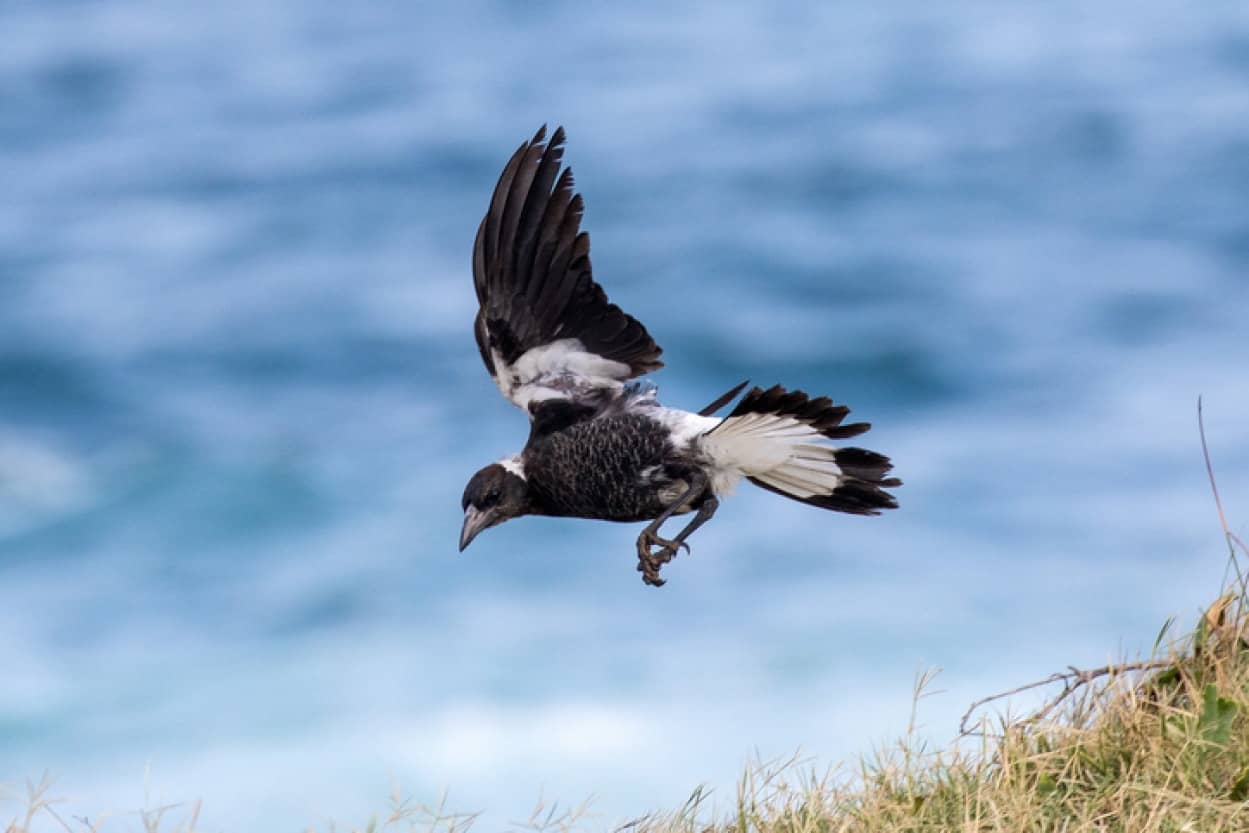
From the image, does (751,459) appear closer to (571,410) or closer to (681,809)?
(571,410)

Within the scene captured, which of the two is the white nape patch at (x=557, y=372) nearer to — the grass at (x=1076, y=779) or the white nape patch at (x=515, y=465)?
the white nape patch at (x=515, y=465)

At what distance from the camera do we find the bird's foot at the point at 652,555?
17.1ft

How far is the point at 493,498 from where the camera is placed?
18.8ft

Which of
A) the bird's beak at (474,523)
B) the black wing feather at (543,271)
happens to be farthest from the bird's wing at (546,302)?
the bird's beak at (474,523)

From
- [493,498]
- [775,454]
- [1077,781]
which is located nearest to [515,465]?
[493,498]

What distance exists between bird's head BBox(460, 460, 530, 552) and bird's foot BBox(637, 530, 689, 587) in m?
0.70

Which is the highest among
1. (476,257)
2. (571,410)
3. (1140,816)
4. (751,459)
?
(476,257)

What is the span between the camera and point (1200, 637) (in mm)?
3795

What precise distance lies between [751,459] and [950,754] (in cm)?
195

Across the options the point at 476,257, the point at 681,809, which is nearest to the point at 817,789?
the point at 681,809

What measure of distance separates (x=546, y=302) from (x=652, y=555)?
1.10 metres

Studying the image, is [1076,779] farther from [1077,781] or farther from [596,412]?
[596,412]

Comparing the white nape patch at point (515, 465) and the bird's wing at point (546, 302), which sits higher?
the bird's wing at point (546, 302)

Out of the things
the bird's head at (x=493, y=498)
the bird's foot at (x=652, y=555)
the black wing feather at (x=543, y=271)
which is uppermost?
the black wing feather at (x=543, y=271)
